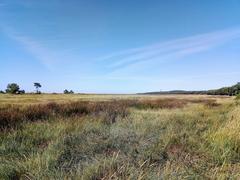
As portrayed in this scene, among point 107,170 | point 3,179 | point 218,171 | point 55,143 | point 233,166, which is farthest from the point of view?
point 55,143

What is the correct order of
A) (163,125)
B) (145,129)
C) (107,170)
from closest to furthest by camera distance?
(107,170)
(145,129)
(163,125)

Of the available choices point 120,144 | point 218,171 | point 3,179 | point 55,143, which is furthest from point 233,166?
point 3,179

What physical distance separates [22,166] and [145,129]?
4.16 m

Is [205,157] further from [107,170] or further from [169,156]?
[107,170]

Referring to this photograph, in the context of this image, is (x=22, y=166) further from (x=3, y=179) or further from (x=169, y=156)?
(x=169, y=156)

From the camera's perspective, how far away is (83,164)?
4.84 meters

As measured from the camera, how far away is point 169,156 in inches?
223

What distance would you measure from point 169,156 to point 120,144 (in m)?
1.21

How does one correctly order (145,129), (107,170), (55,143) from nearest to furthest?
(107,170) < (55,143) < (145,129)

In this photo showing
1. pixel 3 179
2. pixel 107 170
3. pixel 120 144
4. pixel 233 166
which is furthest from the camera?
pixel 120 144

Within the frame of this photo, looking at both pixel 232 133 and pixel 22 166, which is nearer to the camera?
pixel 22 166

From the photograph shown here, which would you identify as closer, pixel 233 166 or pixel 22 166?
pixel 22 166

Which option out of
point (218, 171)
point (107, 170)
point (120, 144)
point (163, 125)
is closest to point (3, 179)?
point (107, 170)

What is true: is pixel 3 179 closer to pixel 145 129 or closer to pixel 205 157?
pixel 205 157
